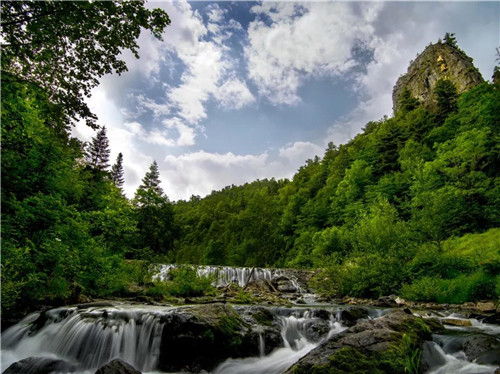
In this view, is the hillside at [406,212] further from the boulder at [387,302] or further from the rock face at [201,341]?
the rock face at [201,341]

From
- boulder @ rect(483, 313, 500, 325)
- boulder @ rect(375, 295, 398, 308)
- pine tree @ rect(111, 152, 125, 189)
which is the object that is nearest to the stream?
boulder @ rect(483, 313, 500, 325)

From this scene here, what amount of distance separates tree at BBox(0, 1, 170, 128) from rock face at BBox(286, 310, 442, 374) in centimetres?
741

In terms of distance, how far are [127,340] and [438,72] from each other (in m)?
81.1

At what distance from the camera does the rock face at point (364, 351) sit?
16.5 feet

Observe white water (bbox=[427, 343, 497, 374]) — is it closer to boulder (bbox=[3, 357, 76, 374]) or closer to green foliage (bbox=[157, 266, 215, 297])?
boulder (bbox=[3, 357, 76, 374])

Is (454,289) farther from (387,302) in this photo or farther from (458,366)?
(458,366)

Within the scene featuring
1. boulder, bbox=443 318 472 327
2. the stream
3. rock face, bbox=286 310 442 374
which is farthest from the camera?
boulder, bbox=443 318 472 327

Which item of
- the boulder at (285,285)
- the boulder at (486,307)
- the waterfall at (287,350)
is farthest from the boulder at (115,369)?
the boulder at (285,285)

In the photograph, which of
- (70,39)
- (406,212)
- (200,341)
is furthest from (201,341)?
(406,212)

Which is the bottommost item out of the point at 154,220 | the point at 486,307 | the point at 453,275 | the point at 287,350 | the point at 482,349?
the point at 287,350

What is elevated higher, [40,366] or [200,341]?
[200,341]

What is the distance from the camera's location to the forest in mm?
6211

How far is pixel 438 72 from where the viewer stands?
216 ft

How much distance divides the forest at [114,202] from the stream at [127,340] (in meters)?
1.44
